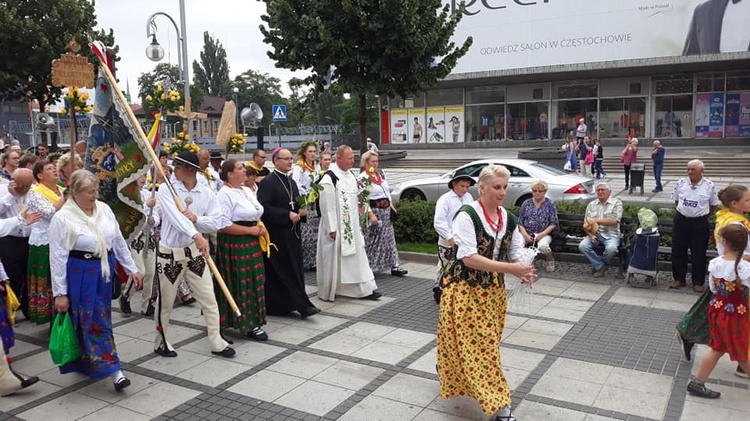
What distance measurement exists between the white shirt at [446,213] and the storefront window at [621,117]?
2874 centimetres

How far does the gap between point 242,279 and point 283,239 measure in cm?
90

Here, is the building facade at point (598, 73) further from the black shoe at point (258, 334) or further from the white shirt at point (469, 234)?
the white shirt at point (469, 234)

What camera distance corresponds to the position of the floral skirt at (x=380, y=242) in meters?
9.23

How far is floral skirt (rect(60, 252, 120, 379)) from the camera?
4.88 m

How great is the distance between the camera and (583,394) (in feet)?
16.4

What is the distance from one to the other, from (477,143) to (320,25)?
2619 cm

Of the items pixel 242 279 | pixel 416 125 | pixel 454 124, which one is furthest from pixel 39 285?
pixel 416 125

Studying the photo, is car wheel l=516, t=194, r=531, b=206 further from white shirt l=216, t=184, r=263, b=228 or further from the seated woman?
white shirt l=216, t=184, r=263, b=228

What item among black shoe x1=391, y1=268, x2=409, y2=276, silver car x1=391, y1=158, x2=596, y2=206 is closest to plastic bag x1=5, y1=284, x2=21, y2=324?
black shoe x1=391, y1=268, x2=409, y2=276

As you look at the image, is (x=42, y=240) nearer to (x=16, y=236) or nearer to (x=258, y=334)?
(x=16, y=236)

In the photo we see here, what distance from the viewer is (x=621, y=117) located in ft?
110

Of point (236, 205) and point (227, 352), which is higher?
point (236, 205)

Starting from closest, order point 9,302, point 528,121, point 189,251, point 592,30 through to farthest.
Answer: point 9,302 < point 189,251 < point 592,30 < point 528,121

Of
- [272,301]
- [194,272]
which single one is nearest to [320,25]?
[272,301]
